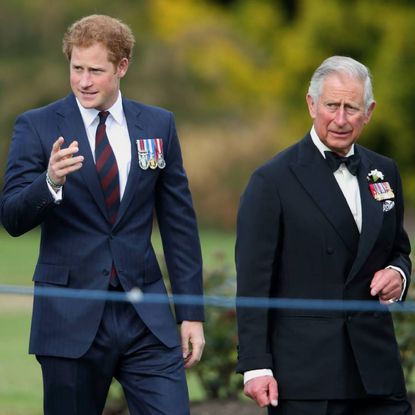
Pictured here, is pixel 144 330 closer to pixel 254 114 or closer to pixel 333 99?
pixel 333 99

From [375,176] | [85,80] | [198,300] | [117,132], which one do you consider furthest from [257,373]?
[85,80]

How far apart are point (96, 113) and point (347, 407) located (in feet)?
5.14

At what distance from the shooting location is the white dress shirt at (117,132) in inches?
214

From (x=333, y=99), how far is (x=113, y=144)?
0.93 meters

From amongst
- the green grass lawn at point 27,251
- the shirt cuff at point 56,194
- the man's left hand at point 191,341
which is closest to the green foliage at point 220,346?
the man's left hand at point 191,341

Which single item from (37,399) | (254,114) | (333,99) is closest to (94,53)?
(333,99)

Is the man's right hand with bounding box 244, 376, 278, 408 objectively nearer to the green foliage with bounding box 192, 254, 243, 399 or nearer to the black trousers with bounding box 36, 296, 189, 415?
the black trousers with bounding box 36, 296, 189, 415

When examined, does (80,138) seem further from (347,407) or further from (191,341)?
(347,407)

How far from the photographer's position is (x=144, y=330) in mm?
5418

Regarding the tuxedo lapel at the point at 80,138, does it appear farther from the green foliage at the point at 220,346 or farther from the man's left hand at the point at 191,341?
the green foliage at the point at 220,346

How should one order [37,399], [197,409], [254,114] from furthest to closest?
1. [254,114]
2. [37,399]
3. [197,409]

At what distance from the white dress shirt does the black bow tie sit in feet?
2.70

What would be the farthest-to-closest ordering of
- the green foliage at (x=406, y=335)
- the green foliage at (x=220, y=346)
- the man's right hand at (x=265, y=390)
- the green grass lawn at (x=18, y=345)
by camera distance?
the green grass lawn at (x=18, y=345) < the green foliage at (x=220, y=346) < the green foliage at (x=406, y=335) < the man's right hand at (x=265, y=390)

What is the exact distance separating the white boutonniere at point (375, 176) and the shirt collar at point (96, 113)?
3.46ft
